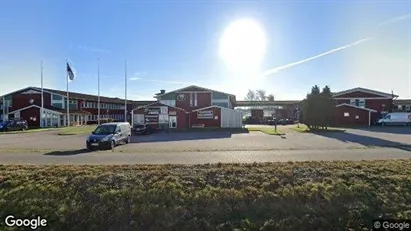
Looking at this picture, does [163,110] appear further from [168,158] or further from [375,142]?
[168,158]

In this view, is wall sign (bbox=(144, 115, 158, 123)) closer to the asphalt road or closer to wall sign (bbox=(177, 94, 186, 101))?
wall sign (bbox=(177, 94, 186, 101))

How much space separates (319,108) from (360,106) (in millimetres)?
21413

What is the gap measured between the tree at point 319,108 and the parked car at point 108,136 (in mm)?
22997

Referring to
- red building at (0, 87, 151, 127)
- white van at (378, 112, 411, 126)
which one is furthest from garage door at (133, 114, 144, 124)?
white van at (378, 112, 411, 126)

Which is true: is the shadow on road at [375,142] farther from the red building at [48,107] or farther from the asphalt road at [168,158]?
the red building at [48,107]

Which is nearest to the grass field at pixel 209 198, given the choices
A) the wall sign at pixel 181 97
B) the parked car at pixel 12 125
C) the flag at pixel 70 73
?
the parked car at pixel 12 125

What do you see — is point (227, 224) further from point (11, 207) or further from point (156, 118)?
point (156, 118)

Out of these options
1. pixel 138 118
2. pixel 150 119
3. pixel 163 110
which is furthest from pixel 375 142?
pixel 138 118

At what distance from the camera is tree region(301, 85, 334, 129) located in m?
36.0

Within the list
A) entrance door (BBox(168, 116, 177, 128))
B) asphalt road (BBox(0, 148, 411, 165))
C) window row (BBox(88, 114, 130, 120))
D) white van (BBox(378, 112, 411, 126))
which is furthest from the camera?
window row (BBox(88, 114, 130, 120))

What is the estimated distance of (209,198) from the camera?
270 inches

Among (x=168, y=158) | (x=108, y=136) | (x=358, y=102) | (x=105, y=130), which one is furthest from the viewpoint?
(x=358, y=102)

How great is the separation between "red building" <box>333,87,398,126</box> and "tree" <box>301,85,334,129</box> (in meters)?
13.7

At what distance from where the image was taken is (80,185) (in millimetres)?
7500
